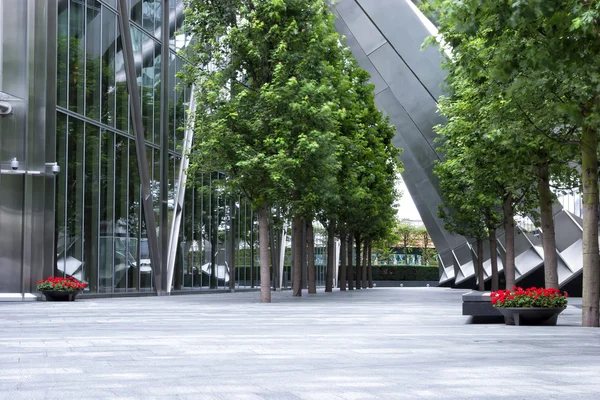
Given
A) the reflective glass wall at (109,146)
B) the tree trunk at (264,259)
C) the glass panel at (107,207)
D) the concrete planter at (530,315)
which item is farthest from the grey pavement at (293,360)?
the glass panel at (107,207)

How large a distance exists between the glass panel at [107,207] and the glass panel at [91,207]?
364 millimetres

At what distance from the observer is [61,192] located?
26.6 m

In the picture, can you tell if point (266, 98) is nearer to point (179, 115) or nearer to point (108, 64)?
point (108, 64)

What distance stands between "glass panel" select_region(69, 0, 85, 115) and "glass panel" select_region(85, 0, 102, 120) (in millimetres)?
339

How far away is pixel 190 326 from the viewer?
15.2 meters

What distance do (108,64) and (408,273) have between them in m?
63.9

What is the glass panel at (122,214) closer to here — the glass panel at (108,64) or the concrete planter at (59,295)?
the glass panel at (108,64)

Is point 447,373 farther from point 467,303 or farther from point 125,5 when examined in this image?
point 125,5

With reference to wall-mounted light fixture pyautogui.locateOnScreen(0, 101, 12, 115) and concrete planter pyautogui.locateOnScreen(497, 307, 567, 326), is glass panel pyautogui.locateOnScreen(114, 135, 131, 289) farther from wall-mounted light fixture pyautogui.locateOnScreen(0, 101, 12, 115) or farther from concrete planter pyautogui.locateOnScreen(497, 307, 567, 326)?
concrete planter pyautogui.locateOnScreen(497, 307, 567, 326)

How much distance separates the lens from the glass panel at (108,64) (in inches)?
1166

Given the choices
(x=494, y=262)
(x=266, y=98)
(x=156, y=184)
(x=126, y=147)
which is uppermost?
(x=266, y=98)

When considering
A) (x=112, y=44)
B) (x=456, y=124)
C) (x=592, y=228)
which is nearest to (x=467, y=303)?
(x=592, y=228)

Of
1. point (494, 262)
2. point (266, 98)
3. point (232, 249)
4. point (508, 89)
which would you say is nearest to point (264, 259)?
point (266, 98)

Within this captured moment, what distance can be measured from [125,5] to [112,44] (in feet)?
6.07
